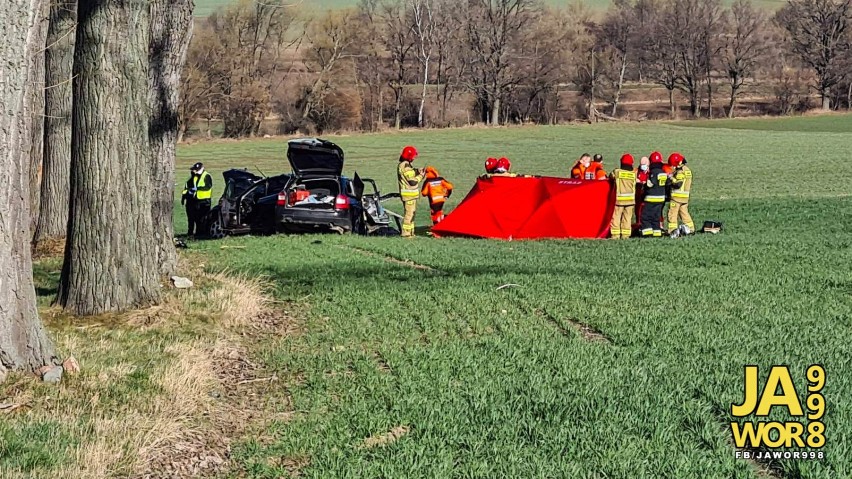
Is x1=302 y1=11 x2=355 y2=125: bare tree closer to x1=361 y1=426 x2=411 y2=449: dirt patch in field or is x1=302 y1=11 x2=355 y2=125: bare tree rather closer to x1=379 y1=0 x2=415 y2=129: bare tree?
x1=379 y1=0 x2=415 y2=129: bare tree

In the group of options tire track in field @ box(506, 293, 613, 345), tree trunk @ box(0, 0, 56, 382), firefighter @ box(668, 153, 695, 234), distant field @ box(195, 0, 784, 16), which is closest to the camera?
tree trunk @ box(0, 0, 56, 382)

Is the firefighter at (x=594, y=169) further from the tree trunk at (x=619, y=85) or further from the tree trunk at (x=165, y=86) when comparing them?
the tree trunk at (x=619, y=85)

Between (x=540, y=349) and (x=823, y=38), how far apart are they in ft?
302

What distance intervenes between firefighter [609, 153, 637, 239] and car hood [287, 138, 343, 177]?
18.5ft

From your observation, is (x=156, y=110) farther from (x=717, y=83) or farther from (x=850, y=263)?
(x=717, y=83)

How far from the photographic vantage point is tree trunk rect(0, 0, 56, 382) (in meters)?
5.92

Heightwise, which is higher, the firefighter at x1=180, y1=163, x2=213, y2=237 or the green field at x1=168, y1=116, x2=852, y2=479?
the firefighter at x1=180, y1=163, x2=213, y2=237

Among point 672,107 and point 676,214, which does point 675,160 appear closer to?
point 676,214

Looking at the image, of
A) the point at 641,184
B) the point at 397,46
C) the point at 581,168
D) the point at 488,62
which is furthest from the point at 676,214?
the point at 488,62

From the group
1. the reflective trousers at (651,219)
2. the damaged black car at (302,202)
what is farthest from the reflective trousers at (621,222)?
the damaged black car at (302,202)

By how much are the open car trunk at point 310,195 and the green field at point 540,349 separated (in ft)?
3.24

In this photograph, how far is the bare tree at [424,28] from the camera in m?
80.6

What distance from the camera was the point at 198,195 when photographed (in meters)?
20.0

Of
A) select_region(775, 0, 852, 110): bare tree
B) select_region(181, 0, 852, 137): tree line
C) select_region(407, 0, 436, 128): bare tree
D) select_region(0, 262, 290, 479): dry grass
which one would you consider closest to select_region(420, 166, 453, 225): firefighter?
select_region(0, 262, 290, 479): dry grass
